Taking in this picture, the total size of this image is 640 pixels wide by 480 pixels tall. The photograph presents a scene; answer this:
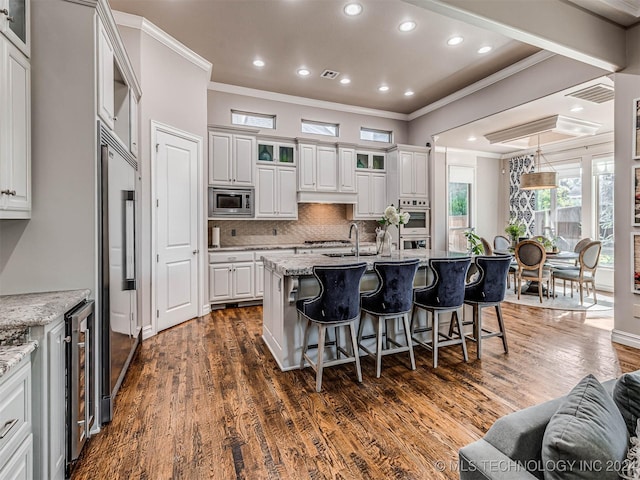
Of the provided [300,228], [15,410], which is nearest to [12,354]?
[15,410]

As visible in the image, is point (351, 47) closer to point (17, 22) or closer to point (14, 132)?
point (17, 22)

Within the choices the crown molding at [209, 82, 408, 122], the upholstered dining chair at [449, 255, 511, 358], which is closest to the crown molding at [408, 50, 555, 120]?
the crown molding at [209, 82, 408, 122]

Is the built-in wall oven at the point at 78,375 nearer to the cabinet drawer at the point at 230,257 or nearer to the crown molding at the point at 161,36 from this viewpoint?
the cabinet drawer at the point at 230,257

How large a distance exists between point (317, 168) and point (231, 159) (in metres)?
1.48

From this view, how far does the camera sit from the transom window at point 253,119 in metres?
5.57

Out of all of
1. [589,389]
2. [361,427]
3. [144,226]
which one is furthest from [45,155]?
[589,389]

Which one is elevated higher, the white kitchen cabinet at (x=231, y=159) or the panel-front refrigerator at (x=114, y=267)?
the white kitchen cabinet at (x=231, y=159)

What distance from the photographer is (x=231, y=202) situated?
5238 mm

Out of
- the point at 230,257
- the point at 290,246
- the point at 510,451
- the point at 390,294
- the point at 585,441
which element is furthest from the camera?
the point at 290,246

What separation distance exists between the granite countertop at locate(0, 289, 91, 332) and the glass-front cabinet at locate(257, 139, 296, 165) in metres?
3.98

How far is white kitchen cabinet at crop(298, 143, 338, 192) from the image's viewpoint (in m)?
5.71

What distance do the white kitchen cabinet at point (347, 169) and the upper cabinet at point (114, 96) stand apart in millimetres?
3346

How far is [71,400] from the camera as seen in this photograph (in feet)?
5.46

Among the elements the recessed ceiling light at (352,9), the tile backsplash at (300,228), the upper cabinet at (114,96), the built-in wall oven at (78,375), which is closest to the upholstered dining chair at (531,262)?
the tile backsplash at (300,228)
